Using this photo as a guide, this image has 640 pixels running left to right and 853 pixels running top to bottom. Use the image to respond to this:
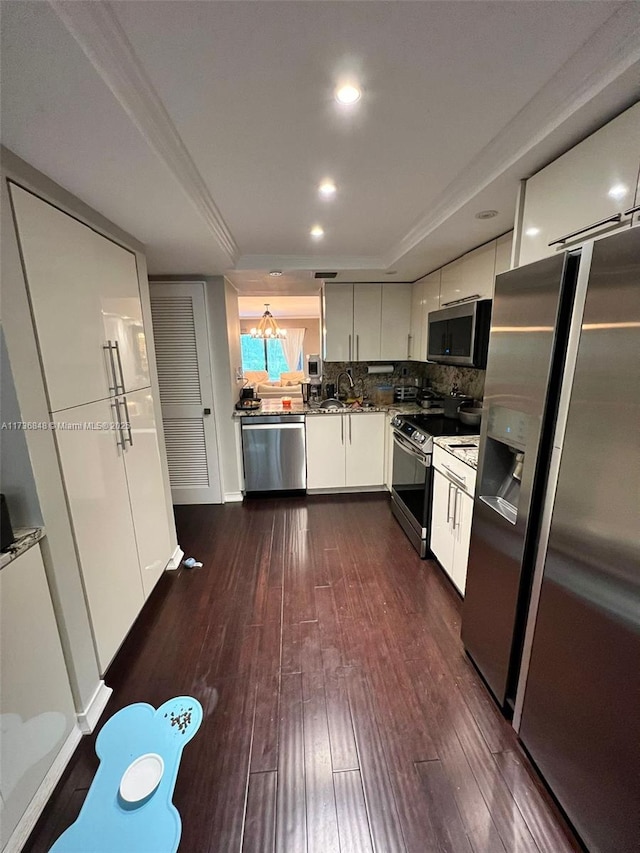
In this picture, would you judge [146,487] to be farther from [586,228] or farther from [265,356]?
[265,356]

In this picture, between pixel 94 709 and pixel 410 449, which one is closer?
pixel 94 709

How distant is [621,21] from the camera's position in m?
0.84

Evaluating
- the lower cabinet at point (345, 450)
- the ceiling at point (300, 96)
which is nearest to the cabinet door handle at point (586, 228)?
the ceiling at point (300, 96)

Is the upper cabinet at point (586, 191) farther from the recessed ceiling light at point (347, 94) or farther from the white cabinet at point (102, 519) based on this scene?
the white cabinet at point (102, 519)

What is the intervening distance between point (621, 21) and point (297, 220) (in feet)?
5.35

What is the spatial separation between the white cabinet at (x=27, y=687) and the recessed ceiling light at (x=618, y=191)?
88.4 inches

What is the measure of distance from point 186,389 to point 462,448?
8.37ft

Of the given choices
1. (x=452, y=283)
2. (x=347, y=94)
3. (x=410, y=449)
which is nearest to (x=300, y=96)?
(x=347, y=94)

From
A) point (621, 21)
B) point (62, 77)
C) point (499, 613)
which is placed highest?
point (621, 21)

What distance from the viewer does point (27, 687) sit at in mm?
1158

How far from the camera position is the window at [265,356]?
28.1 feet

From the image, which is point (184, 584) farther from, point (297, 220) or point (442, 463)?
point (297, 220)

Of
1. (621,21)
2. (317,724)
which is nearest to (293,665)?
(317,724)

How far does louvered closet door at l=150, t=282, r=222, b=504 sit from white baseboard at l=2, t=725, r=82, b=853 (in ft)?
7.55
